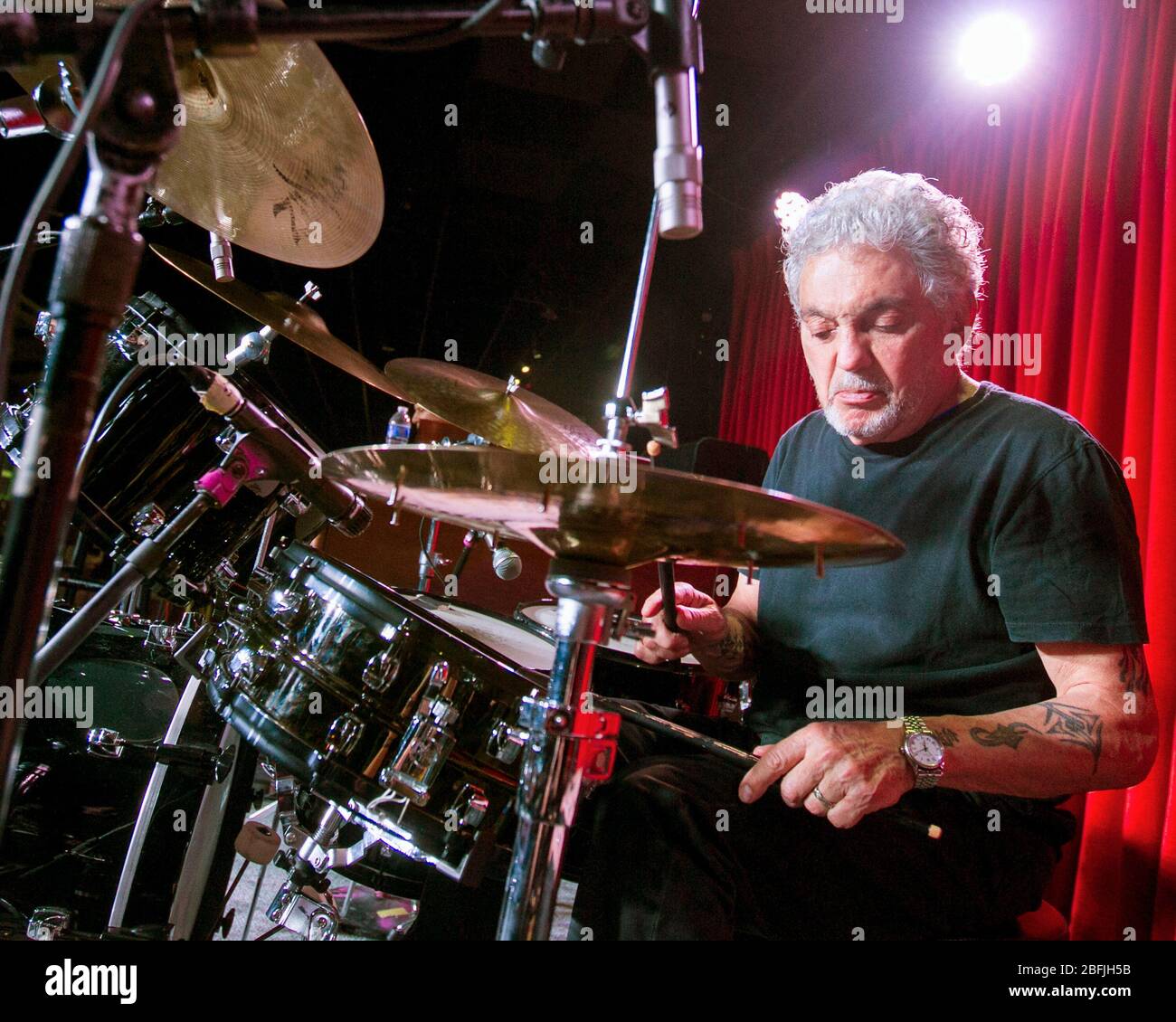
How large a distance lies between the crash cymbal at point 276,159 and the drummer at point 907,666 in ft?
2.87

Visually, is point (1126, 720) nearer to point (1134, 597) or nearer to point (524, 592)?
point (1134, 597)

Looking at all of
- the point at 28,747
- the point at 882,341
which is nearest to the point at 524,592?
the point at 28,747

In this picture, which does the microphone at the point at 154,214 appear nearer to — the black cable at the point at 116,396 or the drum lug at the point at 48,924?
the black cable at the point at 116,396

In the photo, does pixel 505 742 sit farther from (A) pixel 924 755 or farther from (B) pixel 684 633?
(A) pixel 924 755

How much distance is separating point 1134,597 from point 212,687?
1463 millimetres

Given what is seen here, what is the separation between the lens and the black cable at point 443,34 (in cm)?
64

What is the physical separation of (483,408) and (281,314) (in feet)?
1.65

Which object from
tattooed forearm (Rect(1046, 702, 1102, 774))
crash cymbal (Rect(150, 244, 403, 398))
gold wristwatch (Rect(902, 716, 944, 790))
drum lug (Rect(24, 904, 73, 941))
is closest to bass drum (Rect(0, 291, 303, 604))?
crash cymbal (Rect(150, 244, 403, 398))

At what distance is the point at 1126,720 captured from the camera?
1.08 meters

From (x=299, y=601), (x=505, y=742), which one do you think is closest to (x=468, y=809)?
(x=505, y=742)

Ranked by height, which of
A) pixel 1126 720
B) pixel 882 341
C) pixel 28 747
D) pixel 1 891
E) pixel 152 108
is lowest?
pixel 1 891

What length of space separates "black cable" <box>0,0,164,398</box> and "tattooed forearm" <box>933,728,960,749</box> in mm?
1049

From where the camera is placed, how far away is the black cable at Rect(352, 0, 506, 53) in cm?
64
